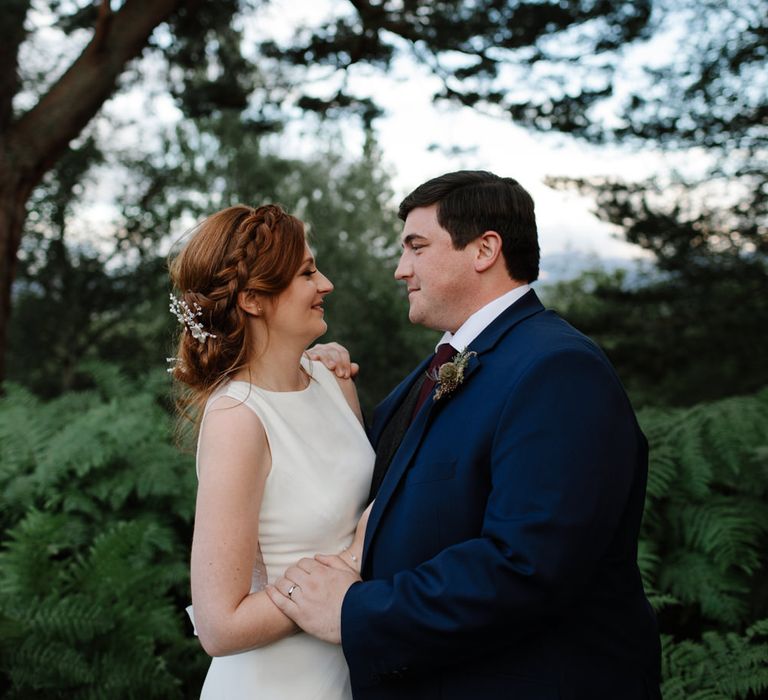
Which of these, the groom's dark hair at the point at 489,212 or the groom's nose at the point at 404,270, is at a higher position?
the groom's dark hair at the point at 489,212

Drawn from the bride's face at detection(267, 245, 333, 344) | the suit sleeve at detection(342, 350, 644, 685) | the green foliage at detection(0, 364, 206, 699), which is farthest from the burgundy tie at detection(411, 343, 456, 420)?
the green foliage at detection(0, 364, 206, 699)

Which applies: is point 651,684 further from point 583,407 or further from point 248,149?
point 248,149

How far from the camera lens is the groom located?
1846 mm

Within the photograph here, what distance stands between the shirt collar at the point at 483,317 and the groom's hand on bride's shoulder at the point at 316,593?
74 cm

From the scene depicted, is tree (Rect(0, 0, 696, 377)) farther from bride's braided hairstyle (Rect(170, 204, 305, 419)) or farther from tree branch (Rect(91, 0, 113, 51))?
bride's braided hairstyle (Rect(170, 204, 305, 419))

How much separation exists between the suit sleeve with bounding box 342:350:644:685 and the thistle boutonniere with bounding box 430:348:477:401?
0.26m

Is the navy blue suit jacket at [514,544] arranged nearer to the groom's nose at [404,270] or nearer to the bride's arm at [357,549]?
the bride's arm at [357,549]

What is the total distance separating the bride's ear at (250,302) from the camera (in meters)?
2.45

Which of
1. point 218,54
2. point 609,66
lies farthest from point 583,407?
point 218,54

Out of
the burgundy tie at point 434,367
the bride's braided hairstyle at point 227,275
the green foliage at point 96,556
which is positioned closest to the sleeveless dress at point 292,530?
the bride's braided hairstyle at point 227,275

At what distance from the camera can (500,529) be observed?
1852 millimetres

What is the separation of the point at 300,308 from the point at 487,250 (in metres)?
0.61

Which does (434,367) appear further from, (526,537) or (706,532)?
(706,532)

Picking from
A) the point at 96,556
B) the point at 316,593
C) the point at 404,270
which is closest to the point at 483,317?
the point at 404,270
